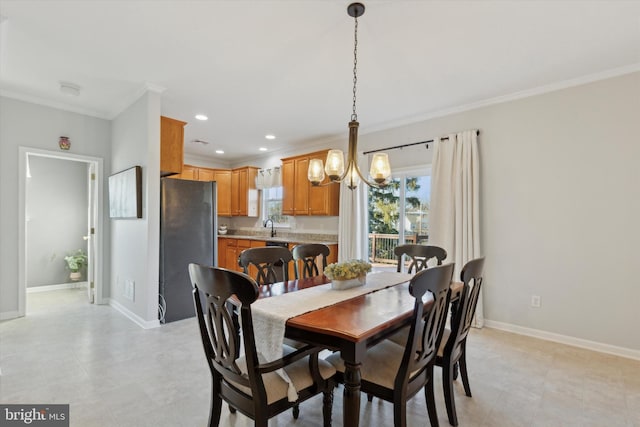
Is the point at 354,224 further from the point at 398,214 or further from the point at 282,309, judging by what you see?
the point at 282,309

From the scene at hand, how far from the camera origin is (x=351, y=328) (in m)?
1.39

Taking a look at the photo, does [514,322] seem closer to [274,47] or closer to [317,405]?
[317,405]

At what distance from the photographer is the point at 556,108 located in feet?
10.4

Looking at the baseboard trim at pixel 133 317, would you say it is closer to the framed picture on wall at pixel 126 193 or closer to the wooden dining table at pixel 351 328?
the framed picture on wall at pixel 126 193

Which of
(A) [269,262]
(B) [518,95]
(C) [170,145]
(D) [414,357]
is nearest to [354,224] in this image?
(A) [269,262]

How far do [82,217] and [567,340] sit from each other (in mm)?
7304

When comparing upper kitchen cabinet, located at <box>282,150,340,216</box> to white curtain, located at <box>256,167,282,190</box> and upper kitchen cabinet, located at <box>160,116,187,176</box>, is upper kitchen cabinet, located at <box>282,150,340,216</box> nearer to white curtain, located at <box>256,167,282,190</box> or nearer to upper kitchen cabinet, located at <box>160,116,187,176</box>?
white curtain, located at <box>256,167,282,190</box>

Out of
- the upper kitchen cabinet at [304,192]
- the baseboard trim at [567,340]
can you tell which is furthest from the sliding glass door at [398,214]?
the baseboard trim at [567,340]

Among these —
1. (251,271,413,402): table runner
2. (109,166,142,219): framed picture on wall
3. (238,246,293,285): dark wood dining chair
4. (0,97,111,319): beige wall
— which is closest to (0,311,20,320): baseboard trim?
(0,97,111,319): beige wall

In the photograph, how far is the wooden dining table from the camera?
4.42ft

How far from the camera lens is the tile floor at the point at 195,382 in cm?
191

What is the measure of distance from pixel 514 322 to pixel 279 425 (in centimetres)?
285

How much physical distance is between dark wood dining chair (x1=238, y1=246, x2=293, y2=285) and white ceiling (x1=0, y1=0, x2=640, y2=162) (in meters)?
1.70

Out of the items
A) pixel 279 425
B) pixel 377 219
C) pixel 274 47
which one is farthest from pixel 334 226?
pixel 279 425
